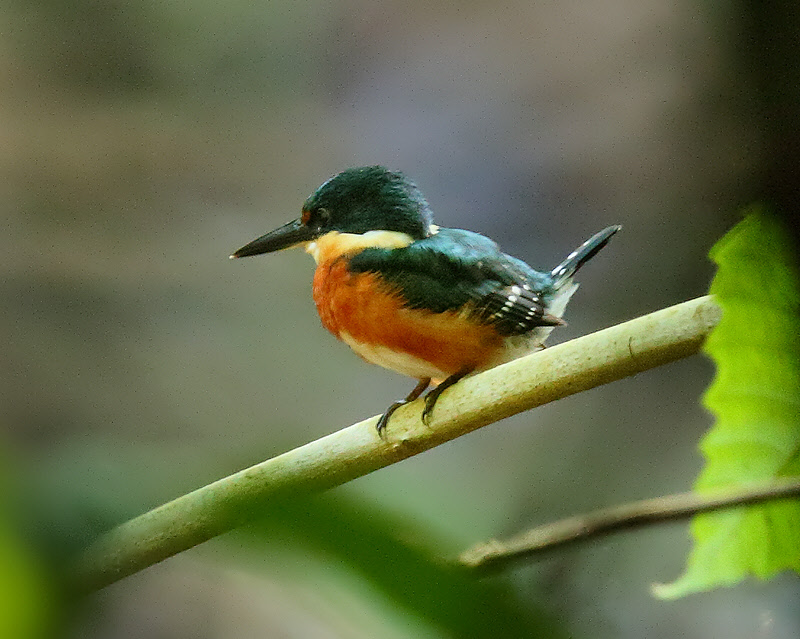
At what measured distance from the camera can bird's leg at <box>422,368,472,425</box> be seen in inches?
22.5

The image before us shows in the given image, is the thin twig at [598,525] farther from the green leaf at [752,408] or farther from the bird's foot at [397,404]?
the bird's foot at [397,404]

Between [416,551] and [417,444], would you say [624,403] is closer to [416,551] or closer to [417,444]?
[417,444]

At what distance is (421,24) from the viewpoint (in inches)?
32.1

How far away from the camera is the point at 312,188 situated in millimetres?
857

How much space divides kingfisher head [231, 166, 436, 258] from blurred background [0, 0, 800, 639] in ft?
0.50

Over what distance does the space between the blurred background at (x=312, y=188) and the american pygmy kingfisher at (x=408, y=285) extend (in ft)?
0.35

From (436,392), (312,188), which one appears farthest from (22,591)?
(312,188)

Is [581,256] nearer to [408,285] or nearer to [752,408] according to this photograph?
[408,285]

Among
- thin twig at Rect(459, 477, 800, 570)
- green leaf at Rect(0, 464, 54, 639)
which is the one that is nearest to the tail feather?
thin twig at Rect(459, 477, 800, 570)

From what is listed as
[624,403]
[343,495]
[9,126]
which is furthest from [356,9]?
[343,495]

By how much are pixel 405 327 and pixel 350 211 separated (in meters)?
0.10

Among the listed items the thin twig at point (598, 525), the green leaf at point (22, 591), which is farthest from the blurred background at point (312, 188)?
the green leaf at point (22, 591)

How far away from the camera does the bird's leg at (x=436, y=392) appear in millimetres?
570

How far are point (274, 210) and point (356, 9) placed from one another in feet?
0.72
